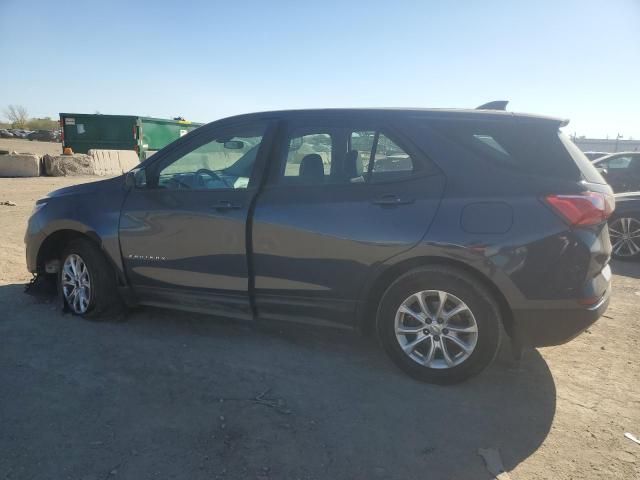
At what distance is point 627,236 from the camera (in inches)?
272

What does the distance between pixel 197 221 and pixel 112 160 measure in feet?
49.5

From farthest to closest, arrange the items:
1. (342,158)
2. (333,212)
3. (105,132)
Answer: (105,132)
(342,158)
(333,212)

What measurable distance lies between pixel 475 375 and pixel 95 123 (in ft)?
60.5

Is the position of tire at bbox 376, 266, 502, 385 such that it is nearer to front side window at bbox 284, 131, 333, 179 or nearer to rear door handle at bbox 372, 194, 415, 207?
rear door handle at bbox 372, 194, 415, 207

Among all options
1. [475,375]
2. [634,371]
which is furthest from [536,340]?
[634,371]

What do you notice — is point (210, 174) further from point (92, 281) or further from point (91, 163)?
point (91, 163)

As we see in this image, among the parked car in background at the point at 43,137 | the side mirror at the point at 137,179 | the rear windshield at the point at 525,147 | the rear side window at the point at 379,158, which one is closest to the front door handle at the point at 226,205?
the side mirror at the point at 137,179

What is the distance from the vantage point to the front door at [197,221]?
359 cm

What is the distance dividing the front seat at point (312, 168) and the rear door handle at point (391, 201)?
1.61 ft

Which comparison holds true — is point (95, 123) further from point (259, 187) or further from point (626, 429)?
point (626, 429)

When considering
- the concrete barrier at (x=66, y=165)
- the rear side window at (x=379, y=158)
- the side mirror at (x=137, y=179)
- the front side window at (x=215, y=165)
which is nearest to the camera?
the rear side window at (x=379, y=158)

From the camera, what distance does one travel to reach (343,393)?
310cm

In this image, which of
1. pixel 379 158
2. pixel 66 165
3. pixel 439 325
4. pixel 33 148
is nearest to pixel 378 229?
pixel 379 158

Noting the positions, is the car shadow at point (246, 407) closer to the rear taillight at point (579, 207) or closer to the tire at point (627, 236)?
the rear taillight at point (579, 207)
